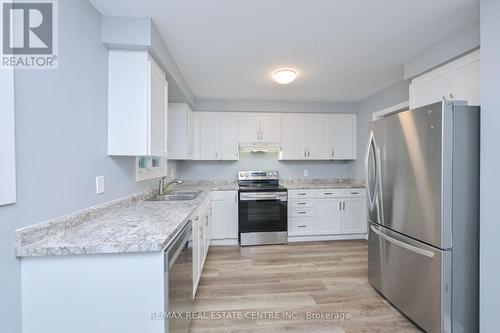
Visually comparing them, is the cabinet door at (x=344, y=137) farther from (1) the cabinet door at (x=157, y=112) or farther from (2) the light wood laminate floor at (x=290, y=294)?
(1) the cabinet door at (x=157, y=112)

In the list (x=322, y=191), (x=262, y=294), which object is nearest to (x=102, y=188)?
(x=262, y=294)

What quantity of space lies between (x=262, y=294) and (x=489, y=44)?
2.56 metres

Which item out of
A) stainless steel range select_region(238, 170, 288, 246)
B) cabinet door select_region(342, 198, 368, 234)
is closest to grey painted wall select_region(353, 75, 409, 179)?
cabinet door select_region(342, 198, 368, 234)

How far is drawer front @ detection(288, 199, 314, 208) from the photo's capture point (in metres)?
3.61

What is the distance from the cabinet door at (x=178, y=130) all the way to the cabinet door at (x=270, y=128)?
4.38 ft

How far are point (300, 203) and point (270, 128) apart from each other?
138 centimetres

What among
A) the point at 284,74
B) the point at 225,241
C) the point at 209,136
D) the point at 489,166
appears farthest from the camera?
the point at 209,136

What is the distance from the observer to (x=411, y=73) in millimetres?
2365

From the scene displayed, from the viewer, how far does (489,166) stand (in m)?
1.40

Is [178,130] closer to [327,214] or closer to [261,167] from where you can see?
[261,167]

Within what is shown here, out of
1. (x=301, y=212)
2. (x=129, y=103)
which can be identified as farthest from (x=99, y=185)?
(x=301, y=212)

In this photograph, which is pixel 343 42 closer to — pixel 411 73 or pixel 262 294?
pixel 411 73

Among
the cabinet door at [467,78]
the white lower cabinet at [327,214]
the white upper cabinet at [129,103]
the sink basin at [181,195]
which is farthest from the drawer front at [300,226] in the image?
the white upper cabinet at [129,103]

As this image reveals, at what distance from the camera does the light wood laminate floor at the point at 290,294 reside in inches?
70.1
